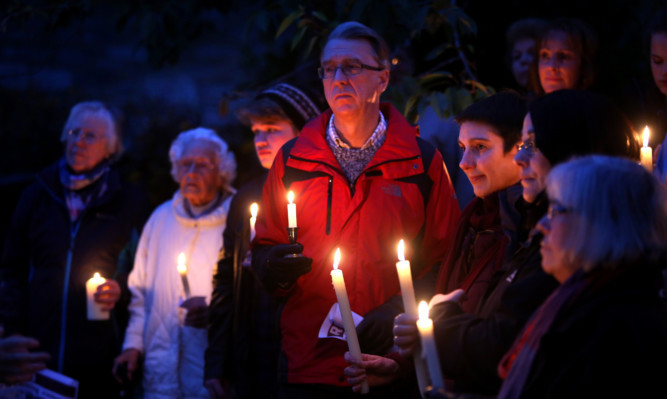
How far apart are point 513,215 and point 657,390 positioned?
0.81 meters

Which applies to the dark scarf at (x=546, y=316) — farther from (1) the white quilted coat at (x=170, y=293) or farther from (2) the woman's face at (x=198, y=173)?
(2) the woman's face at (x=198, y=173)

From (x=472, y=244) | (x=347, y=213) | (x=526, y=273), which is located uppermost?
(x=347, y=213)

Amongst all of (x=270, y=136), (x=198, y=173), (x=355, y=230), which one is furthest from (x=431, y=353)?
(x=198, y=173)

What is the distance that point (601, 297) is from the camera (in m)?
1.90

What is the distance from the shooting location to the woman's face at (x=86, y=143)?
16.6 feet

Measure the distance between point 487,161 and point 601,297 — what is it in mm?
1008

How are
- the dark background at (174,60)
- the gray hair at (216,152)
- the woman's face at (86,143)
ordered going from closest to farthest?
the gray hair at (216,152) → the woman's face at (86,143) → the dark background at (174,60)

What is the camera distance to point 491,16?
19.9 ft

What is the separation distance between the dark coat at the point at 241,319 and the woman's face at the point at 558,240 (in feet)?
6.94

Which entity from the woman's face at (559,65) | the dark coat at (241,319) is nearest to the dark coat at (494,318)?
the dark coat at (241,319)

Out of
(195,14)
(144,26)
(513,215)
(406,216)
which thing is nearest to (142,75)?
(195,14)

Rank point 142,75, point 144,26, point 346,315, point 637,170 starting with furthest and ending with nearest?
point 142,75
point 144,26
point 346,315
point 637,170

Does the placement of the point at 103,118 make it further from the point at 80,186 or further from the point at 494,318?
the point at 494,318

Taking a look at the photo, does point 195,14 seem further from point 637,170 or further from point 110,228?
point 637,170
